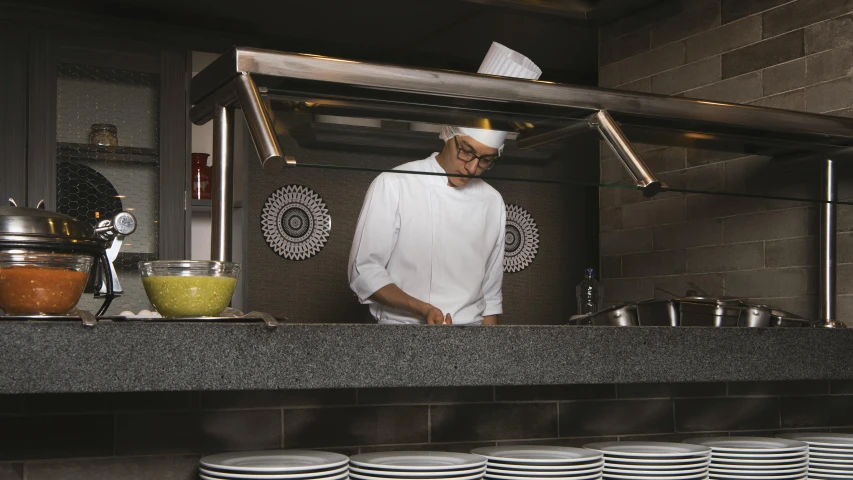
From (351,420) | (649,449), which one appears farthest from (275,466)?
(649,449)

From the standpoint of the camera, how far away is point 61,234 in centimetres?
125

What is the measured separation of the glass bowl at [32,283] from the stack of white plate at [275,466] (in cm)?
30

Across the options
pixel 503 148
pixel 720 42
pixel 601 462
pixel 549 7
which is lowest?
pixel 601 462

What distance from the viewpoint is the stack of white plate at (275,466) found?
1.20m

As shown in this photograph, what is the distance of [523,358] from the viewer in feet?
4.45

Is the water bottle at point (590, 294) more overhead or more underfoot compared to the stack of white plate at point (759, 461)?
more overhead

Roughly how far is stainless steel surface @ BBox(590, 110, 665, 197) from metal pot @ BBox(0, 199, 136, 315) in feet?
2.66

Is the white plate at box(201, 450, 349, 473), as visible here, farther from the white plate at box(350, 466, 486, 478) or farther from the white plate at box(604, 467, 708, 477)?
the white plate at box(604, 467, 708, 477)

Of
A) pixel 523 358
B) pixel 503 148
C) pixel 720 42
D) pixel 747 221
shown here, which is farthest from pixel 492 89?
pixel 720 42

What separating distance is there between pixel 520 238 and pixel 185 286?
3.58 metres

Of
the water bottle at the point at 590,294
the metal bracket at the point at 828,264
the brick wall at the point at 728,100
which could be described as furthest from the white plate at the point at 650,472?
the water bottle at the point at 590,294

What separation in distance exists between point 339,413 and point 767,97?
2.04m

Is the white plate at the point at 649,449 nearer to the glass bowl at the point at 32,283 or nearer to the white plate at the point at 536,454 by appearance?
the white plate at the point at 536,454

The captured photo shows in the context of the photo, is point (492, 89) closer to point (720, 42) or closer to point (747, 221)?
point (747, 221)
